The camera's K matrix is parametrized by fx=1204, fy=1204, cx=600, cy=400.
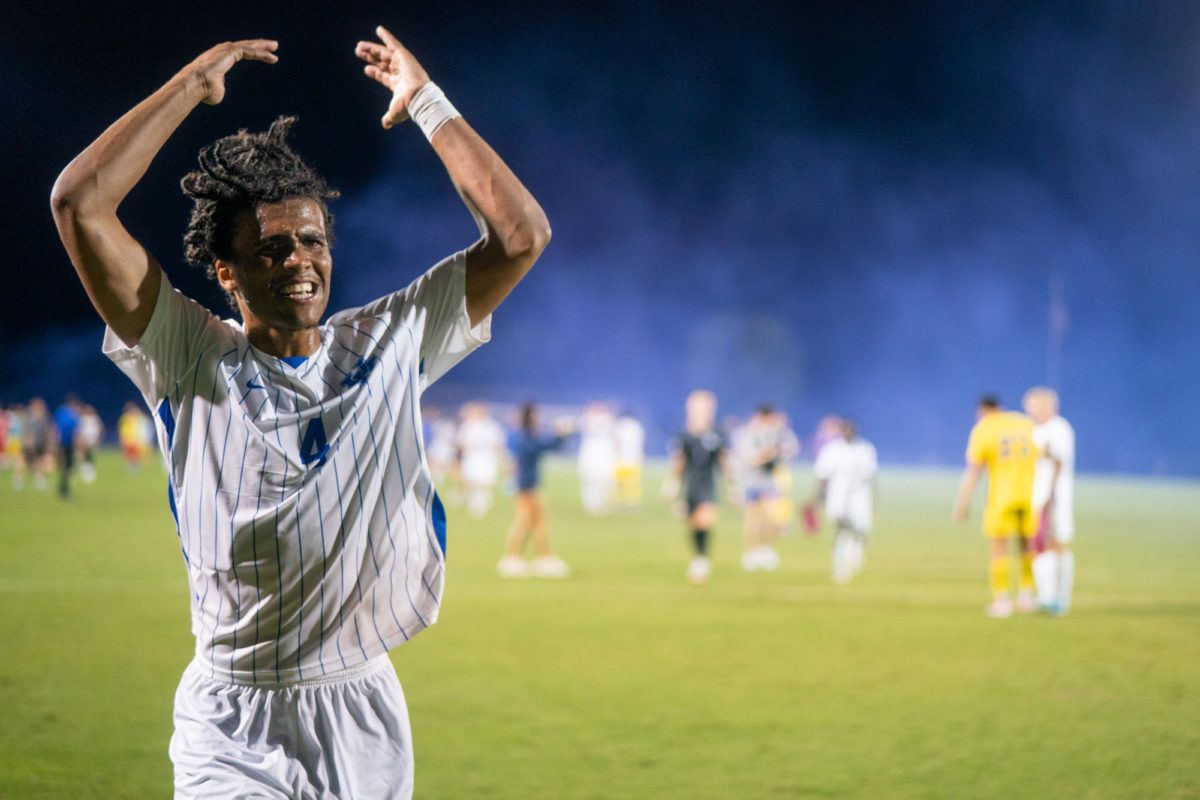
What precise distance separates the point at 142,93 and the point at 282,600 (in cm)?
2000

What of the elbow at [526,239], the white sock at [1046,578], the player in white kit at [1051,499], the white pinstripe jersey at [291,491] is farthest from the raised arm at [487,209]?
the white sock at [1046,578]

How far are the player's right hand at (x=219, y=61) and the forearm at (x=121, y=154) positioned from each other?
0.02 meters

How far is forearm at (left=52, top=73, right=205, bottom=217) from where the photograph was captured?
8.23 ft

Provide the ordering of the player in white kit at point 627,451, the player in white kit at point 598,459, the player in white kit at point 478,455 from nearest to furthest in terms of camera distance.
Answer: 1. the player in white kit at point 478,455
2. the player in white kit at point 598,459
3. the player in white kit at point 627,451

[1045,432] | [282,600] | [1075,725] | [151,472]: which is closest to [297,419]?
[282,600]

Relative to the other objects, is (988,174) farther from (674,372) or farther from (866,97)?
(674,372)

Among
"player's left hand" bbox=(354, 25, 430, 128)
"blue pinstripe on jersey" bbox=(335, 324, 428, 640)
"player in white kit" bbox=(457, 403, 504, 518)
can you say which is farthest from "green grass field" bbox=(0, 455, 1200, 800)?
"player in white kit" bbox=(457, 403, 504, 518)

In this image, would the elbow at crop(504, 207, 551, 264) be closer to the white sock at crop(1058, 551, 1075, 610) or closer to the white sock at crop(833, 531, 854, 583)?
the white sock at crop(1058, 551, 1075, 610)

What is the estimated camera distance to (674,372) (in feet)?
236

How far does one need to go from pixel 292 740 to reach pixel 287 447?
0.68 metres

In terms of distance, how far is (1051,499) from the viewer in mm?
12312

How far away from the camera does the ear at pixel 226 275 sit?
2900mm

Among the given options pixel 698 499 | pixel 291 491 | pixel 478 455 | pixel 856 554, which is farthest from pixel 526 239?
pixel 478 455

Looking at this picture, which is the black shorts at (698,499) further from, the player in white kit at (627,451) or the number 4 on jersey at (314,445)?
the number 4 on jersey at (314,445)
